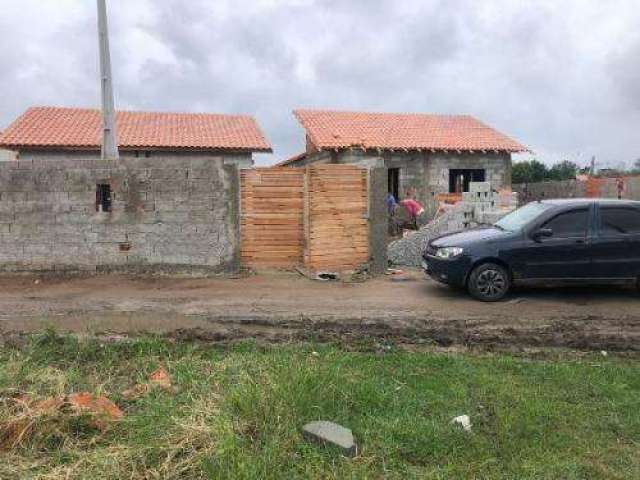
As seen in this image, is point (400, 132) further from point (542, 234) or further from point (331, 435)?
point (331, 435)

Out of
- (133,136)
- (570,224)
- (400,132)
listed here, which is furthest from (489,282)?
(133,136)

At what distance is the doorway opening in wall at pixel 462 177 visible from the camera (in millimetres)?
22122

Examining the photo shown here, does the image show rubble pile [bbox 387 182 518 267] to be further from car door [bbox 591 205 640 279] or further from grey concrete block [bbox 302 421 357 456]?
grey concrete block [bbox 302 421 357 456]

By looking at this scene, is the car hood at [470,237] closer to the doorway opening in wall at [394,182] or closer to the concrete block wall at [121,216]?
the concrete block wall at [121,216]

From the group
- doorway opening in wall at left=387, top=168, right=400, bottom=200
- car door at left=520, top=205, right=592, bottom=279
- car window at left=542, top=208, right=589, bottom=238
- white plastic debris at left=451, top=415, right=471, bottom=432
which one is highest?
doorway opening in wall at left=387, top=168, right=400, bottom=200

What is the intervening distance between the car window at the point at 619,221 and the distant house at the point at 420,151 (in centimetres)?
1214

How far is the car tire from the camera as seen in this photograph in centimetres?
836

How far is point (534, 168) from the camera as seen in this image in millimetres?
38281

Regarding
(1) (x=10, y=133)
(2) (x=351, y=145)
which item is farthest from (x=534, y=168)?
(1) (x=10, y=133)

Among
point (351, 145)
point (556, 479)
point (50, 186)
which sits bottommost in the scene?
point (556, 479)

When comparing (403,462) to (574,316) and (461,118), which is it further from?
(461,118)

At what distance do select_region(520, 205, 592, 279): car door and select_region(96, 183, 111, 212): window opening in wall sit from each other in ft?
24.6

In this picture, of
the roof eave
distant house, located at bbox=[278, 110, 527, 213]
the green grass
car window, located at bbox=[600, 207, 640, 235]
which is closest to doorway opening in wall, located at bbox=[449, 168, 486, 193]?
distant house, located at bbox=[278, 110, 527, 213]

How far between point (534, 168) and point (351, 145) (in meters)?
22.6
